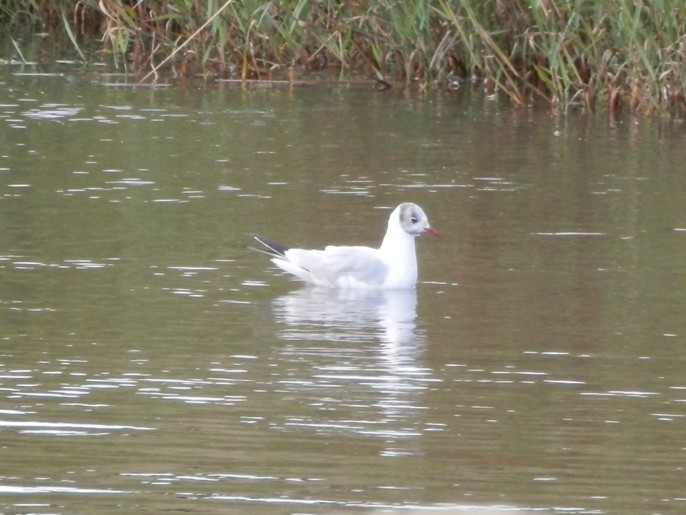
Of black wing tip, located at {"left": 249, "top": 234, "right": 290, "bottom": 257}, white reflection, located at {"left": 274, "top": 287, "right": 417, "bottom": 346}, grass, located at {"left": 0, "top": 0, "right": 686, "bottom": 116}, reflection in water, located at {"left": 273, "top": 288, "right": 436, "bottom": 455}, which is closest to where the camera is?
reflection in water, located at {"left": 273, "top": 288, "right": 436, "bottom": 455}

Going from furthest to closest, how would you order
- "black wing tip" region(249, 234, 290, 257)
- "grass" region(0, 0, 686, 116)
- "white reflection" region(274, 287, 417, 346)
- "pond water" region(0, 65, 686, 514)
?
"grass" region(0, 0, 686, 116)
"black wing tip" region(249, 234, 290, 257)
"white reflection" region(274, 287, 417, 346)
"pond water" region(0, 65, 686, 514)

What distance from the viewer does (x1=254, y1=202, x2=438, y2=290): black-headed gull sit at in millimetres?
9164

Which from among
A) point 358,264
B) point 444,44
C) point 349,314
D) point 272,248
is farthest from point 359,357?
point 444,44

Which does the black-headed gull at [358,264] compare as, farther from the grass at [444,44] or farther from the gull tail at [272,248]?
the grass at [444,44]

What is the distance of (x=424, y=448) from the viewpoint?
6168 millimetres

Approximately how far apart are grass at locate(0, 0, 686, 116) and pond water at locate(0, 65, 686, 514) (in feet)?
1.51

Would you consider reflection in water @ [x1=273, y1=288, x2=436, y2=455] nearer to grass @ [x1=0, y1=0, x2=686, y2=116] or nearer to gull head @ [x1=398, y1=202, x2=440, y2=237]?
gull head @ [x1=398, y1=202, x2=440, y2=237]

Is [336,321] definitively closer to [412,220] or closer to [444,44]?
[412,220]

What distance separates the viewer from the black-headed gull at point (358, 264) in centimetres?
916

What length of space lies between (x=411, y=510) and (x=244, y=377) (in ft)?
6.89

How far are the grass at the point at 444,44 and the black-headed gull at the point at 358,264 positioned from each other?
16.5 ft

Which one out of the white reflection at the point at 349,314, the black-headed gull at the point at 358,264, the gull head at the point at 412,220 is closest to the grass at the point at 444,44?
the gull head at the point at 412,220

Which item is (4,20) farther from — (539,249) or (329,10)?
(539,249)

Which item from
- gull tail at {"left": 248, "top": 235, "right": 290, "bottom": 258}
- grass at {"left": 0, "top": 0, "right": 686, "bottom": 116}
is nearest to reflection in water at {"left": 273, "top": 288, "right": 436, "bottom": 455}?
gull tail at {"left": 248, "top": 235, "right": 290, "bottom": 258}
